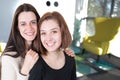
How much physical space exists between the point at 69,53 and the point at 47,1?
416 centimetres

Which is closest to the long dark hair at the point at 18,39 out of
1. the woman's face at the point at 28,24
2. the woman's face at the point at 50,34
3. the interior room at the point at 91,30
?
the woman's face at the point at 28,24

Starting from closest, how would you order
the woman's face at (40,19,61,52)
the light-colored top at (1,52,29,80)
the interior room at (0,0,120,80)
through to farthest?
1. the woman's face at (40,19,61,52)
2. the light-colored top at (1,52,29,80)
3. the interior room at (0,0,120,80)

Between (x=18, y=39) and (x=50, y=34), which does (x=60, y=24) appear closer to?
(x=50, y=34)

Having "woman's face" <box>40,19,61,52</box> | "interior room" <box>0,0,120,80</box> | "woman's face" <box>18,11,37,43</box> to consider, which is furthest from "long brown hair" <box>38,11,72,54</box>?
"interior room" <box>0,0,120,80</box>

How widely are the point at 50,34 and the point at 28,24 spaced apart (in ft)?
0.75

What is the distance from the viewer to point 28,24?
121 centimetres

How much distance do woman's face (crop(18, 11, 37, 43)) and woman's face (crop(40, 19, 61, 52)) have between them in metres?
0.16

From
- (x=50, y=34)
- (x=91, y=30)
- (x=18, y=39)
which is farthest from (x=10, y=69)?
(x=91, y=30)

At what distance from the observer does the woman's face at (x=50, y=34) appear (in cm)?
104

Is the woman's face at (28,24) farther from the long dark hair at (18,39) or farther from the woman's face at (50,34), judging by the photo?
the woman's face at (50,34)

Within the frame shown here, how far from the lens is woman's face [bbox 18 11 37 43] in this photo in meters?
1.20

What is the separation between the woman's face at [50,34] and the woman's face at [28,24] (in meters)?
0.16

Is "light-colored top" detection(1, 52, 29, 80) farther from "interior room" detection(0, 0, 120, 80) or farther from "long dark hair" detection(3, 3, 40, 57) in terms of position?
"interior room" detection(0, 0, 120, 80)

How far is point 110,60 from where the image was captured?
16.0ft
